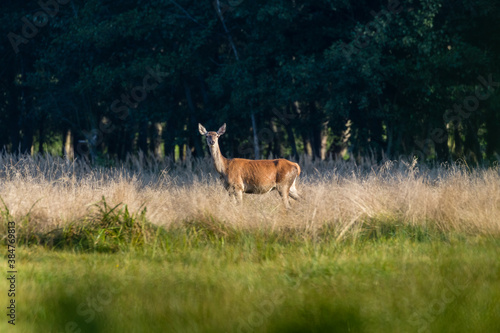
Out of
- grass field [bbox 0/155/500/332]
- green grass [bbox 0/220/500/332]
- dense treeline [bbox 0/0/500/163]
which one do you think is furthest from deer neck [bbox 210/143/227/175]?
dense treeline [bbox 0/0/500/163]

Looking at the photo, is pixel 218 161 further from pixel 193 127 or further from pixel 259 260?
pixel 193 127

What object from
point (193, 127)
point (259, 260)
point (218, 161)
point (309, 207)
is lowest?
point (259, 260)

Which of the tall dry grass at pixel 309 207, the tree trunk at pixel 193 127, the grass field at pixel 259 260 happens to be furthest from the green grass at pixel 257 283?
the tree trunk at pixel 193 127

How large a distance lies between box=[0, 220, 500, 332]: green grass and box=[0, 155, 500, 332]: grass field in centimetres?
2

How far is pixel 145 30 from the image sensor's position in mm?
29922

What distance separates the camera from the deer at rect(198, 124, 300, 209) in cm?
1409

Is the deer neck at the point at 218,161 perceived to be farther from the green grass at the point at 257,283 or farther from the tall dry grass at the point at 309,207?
the green grass at the point at 257,283

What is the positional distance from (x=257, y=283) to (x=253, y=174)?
20.9ft

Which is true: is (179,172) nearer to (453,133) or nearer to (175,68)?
(175,68)

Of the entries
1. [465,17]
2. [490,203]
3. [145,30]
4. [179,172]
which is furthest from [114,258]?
[145,30]

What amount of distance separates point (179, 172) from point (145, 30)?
36.9 ft

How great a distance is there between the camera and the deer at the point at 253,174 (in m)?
14.1

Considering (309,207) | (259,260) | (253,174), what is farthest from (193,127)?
(259,260)

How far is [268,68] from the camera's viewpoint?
2886cm
